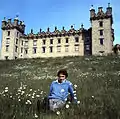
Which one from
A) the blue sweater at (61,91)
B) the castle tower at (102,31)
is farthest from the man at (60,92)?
the castle tower at (102,31)

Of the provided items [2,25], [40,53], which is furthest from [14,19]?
[40,53]

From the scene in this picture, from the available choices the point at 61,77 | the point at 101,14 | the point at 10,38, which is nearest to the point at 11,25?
the point at 10,38

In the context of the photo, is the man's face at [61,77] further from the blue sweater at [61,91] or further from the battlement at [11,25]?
the battlement at [11,25]

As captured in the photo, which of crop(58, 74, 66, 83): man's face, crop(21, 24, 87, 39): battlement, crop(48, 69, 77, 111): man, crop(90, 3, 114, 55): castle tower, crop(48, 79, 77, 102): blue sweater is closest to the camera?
crop(48, 69, 77, 111): man

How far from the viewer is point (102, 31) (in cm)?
7419

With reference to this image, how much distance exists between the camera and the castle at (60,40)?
73750mm

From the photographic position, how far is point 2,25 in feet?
281

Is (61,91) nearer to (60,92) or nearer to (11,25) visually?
(60,92)

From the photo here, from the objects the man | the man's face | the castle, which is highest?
the castle

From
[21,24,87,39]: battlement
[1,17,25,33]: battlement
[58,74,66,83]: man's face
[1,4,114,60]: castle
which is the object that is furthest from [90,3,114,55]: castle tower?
[58,74,66,83]: man's face

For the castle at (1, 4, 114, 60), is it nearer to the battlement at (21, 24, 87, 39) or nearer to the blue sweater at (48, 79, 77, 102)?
the battlement at (21, 24, 87, 39)

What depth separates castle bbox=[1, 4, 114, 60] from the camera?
73750mm

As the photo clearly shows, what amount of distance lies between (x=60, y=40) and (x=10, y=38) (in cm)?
1470

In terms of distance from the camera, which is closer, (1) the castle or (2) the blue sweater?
(2) the blue sweater
